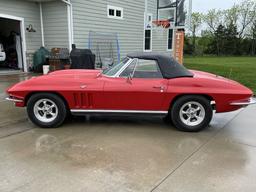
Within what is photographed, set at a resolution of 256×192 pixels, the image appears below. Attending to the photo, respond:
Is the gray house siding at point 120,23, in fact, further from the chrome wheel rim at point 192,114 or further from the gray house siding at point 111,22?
the chrome wheel rim at point 192,114

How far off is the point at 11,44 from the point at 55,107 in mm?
9233

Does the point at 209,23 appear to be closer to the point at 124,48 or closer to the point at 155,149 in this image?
the point at 124,48

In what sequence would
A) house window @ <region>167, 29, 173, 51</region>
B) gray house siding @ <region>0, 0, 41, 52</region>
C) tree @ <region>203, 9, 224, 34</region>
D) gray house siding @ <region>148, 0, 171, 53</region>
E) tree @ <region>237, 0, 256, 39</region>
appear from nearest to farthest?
gray house siding @ <region>0, 0, 41, 52</region> → gray house siding @ <region>148, 0, 171, 53</region> → house window @ <region>167, 29, 173, 51</region> → tree @ <region>237, 0, 256, 39</region> → tree @ <region>203, 9, 224, 34</region>

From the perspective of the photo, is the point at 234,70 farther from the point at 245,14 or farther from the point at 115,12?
the point at 245,14

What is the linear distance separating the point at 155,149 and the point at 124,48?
35.8ft

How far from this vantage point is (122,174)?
3.04 meters

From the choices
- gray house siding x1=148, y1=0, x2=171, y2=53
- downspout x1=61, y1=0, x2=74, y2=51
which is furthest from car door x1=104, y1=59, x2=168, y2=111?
gray house siding x1=148, y1=0, x2=171, y2=53

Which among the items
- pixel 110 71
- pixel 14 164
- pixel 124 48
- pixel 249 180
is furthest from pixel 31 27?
pixel 249 180

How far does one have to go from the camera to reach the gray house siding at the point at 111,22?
37.3ft

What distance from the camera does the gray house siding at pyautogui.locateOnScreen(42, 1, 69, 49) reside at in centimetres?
1086

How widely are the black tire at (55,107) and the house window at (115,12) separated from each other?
9344mm

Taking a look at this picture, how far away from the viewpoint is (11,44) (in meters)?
12.3

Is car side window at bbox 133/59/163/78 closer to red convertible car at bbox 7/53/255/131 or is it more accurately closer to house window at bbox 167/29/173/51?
red convertible car at bbox 7/53/255/131

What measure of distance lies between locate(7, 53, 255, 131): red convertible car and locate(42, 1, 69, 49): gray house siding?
22.8 ft
